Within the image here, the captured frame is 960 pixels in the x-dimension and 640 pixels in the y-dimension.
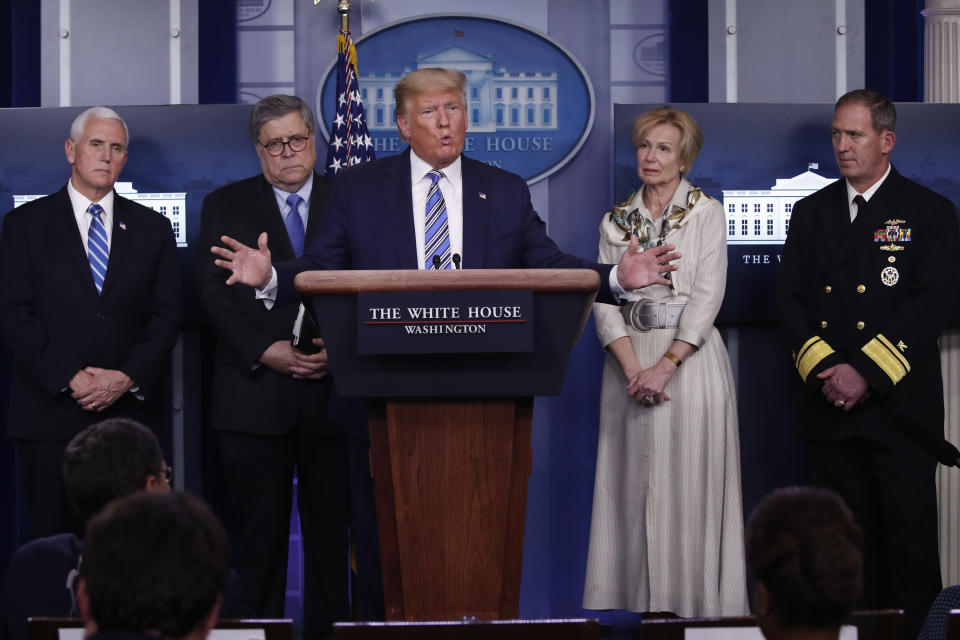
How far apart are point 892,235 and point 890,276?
0.48 feet

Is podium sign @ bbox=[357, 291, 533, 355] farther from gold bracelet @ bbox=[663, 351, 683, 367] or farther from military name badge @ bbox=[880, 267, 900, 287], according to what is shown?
military name badge @ bbox=[880, 267, 900, 287]

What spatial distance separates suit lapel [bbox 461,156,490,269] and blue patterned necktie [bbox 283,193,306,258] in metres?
1.19

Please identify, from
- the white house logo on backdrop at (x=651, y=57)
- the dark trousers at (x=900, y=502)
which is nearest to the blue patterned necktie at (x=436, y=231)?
the dark trousers at (x=900, y=502)

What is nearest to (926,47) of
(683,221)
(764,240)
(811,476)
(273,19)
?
(764,240)

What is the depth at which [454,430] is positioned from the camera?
7.65ft

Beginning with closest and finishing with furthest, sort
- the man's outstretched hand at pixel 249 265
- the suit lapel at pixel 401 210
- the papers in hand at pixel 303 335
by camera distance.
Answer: the man's outstretched hand at pixel 249 265 → the suit lapel at pixel 401 210 → the papers in hand at pixel 303 335

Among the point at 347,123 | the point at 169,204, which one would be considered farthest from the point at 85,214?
the point at 347,123

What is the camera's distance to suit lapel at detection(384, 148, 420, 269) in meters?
2.83

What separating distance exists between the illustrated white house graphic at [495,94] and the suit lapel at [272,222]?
0.79 meters

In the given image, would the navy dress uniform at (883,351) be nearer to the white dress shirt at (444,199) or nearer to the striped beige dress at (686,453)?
the striped beige dress at (686,453)

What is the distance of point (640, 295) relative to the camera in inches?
156

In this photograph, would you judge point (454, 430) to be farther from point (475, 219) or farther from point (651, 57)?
point (651, 57)

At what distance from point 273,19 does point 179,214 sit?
949mm

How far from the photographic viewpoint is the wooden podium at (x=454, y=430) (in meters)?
2.30
